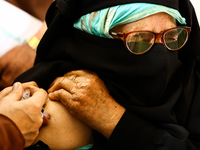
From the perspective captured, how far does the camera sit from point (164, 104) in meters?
1.07

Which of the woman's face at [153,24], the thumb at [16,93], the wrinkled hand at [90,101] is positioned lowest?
Answer: the wrinkled hand at [90,101]

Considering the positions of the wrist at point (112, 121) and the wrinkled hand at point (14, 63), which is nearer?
the wrist at point (112, 121)

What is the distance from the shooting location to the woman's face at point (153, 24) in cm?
95

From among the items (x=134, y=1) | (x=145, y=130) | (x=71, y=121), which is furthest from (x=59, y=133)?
(x=134, y=1)

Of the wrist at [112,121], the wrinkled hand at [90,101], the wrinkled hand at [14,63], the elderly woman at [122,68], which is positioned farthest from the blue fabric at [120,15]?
the wrinkled hand at [14,63]

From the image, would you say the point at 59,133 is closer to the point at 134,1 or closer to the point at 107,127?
the point at 107,127

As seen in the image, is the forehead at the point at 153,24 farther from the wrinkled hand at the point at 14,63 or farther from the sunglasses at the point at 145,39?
the wrinkled hand at the point at 14,63

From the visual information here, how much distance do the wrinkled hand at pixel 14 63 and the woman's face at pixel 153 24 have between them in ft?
3.22

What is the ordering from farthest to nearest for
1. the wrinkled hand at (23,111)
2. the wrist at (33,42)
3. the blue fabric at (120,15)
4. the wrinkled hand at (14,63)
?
Answer: the wrist at (33,42)
the wrinkled hand at (14,63)
the blue fabric at (120,15)
the wrinkled hand at (23,111)

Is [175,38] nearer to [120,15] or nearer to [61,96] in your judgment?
[120,15]

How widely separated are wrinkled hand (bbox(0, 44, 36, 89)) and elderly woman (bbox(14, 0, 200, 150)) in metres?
0.43

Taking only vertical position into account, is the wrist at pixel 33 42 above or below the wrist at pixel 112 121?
above

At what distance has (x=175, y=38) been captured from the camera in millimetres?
1031

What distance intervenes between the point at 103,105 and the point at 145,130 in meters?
0.28
